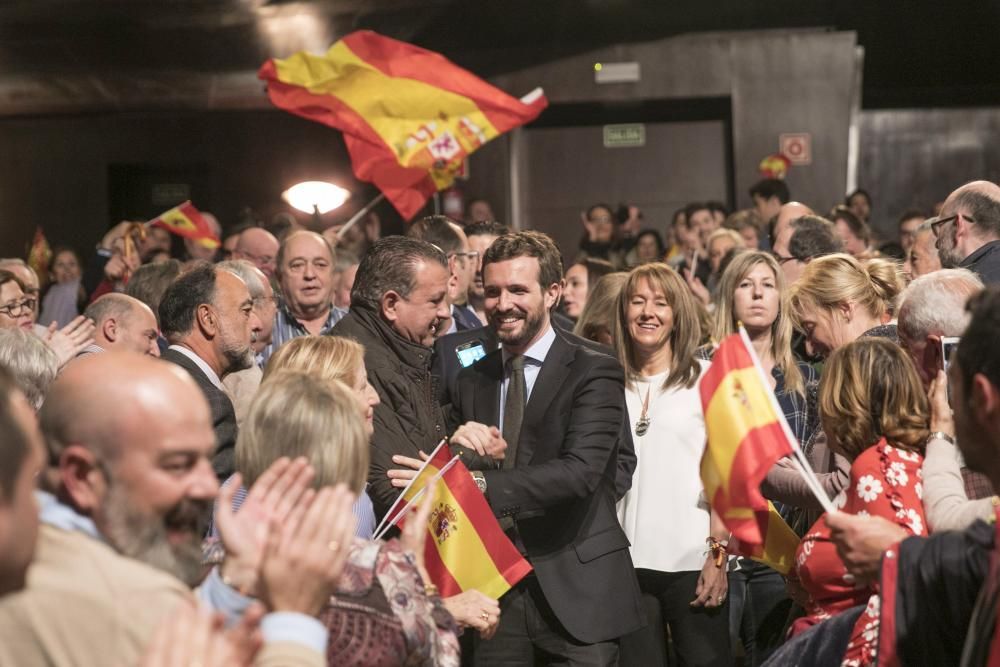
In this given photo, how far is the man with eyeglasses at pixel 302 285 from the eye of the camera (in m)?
7.59

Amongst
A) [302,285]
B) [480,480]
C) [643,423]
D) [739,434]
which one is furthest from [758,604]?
[302,285]

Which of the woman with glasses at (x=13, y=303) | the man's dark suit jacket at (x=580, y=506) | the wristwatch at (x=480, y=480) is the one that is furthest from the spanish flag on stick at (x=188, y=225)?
the wristwatch at (x=480, y=480)

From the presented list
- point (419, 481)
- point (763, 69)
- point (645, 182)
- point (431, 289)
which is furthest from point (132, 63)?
point (419, 481)

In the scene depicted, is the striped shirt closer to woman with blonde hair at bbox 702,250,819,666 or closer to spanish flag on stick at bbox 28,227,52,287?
woman with blonde hair at bbox 702,250,819,666

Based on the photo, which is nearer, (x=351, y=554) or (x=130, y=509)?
(x=130, y=509)

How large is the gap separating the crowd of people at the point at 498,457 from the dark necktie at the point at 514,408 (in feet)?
0.04

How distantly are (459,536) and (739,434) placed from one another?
1424 mm

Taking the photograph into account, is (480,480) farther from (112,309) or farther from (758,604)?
(112,309)

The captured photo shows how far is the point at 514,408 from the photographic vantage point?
502 centimetres

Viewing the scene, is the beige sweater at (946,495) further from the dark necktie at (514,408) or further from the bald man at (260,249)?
the bald man at (260,249)

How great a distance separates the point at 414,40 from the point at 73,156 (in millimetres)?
4801

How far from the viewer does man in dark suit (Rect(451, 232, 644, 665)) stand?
4821mm

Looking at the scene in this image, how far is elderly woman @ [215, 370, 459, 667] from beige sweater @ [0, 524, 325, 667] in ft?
1.77

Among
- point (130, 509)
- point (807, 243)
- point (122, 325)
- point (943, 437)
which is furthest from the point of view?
point (807, 243)
